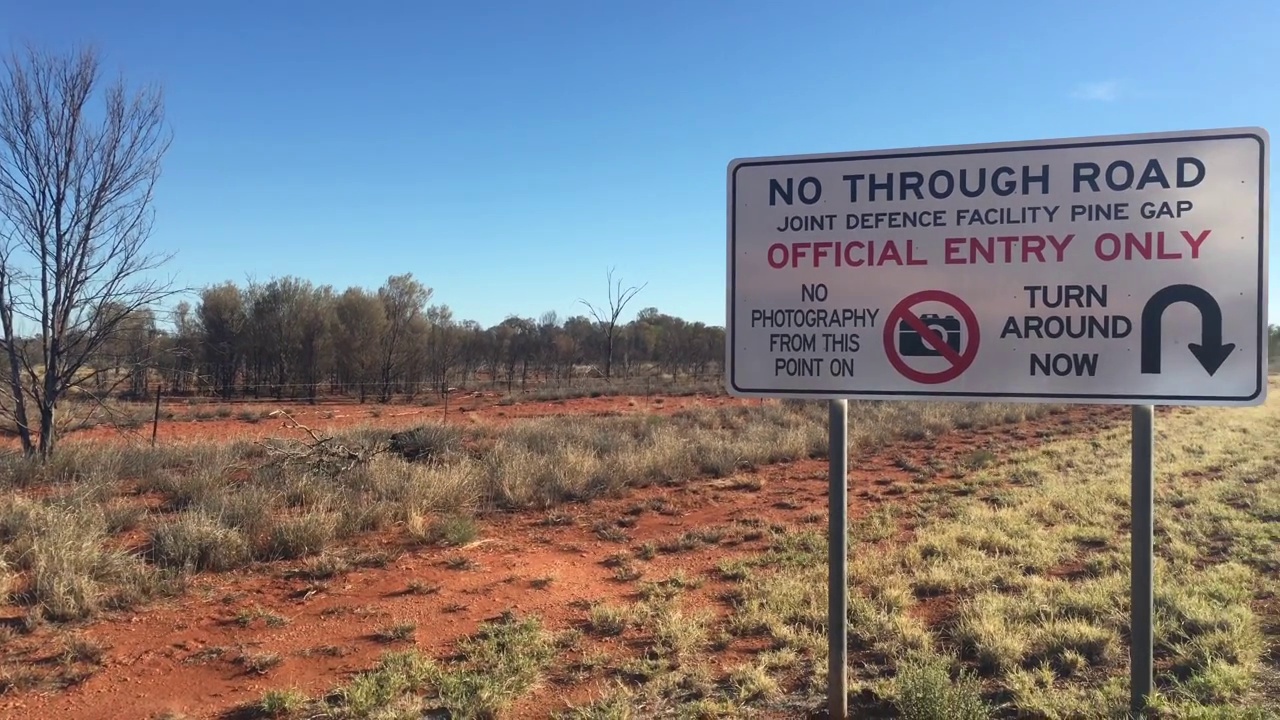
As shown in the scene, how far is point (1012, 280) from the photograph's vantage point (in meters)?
2.91

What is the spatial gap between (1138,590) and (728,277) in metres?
2.02

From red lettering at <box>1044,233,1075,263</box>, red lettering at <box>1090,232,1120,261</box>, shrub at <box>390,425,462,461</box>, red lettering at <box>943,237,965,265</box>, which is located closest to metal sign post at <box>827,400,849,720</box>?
red lettering at <box>943,237,965,265</box>

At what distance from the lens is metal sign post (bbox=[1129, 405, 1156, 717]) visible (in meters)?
2.75

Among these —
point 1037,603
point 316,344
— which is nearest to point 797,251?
point 1037,603

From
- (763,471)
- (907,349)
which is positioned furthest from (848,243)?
(763,471)

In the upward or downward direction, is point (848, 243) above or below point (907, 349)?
above

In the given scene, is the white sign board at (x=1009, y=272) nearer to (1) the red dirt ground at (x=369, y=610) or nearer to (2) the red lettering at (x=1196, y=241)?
(2) the red lettering at (x=1196, y=241)

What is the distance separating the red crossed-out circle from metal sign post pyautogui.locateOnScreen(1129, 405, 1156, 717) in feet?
2.09

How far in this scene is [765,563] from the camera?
6.34m

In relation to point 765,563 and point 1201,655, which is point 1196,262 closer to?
point 1201,655

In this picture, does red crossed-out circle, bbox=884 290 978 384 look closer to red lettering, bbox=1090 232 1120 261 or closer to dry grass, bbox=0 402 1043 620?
red lettering, bbox=1090 232 1120 261

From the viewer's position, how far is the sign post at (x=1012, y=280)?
267cm

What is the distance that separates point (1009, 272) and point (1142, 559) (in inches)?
47.5

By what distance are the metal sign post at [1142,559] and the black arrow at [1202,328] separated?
0.21 meters
